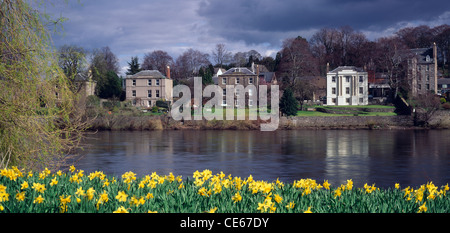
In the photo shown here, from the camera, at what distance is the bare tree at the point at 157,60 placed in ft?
353

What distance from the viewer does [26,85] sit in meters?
10.9

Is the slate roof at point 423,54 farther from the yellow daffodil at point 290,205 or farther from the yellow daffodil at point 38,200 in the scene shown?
the yellow daffodil at point 38,200

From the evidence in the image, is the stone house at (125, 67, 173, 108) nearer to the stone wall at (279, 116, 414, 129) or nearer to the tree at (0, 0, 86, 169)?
the stone wall at (279, 116, 414, 129)

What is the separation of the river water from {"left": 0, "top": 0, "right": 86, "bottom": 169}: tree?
12.1m

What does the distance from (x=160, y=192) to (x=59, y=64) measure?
5.76 m

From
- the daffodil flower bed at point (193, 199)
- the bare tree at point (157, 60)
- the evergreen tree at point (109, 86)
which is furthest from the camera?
the bare tree at point (157, 60)

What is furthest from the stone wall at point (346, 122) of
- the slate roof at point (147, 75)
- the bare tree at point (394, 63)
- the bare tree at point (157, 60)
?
the bare tree at point (157, 60)

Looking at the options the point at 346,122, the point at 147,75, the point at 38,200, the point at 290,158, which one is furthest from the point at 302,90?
the point at 38,200

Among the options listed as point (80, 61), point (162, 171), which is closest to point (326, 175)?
point (162, 171)

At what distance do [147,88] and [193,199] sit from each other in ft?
259

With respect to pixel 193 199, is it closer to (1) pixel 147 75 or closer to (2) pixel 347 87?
(2) pixel 347 87

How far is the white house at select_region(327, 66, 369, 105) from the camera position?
79.5 metres

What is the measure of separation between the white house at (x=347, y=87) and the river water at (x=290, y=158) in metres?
31.9

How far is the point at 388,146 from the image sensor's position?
4094 centimetres
